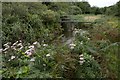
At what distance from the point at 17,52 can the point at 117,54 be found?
1.50 meters

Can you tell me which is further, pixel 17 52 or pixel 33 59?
pixel 17 52

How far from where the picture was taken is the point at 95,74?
9.45 feet

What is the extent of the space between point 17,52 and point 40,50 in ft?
1.49

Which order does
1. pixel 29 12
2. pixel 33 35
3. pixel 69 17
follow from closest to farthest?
pixel 33 35
pixel 29 12
pixel 69 17

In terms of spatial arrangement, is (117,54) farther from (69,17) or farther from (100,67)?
Answer: (69,17)

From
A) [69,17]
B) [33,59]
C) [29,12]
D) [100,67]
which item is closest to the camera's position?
[33,59]

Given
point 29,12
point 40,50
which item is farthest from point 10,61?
point 29,12

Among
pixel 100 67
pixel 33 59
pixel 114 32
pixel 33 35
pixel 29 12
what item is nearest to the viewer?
pixel 33 59

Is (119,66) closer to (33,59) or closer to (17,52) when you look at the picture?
(33,59)

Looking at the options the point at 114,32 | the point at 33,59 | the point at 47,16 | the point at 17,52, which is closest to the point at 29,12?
the point at 47,16

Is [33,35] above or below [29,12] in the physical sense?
below

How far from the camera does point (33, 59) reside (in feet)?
9.18

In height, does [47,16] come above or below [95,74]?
above

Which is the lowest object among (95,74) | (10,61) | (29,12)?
(95,74)
